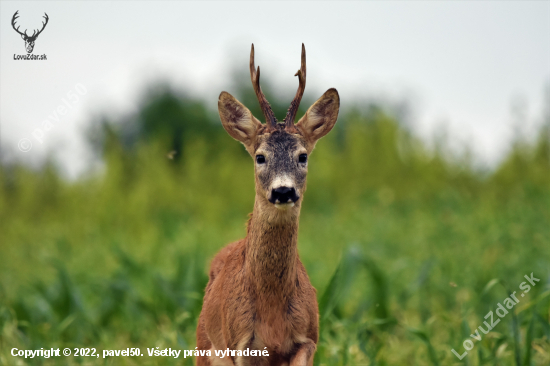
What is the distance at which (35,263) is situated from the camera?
7.56 meters

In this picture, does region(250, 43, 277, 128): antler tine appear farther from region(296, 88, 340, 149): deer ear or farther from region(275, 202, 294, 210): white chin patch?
region(275, 202, 294, 210): white chin patch

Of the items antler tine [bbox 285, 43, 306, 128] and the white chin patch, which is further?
antler tine [bbox 285, 43, 306, 128]

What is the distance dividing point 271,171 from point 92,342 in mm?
Result: 2658

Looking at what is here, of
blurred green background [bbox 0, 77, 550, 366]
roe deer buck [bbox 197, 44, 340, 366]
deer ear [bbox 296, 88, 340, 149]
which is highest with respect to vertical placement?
deer ear [bbox 296, 88, 340, 149]

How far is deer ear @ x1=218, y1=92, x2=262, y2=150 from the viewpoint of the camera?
2656 mm

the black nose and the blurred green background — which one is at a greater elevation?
the black nose

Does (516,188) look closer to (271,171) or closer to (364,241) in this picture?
(364,241)

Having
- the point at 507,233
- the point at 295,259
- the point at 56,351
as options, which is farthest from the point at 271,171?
the point at 507,233

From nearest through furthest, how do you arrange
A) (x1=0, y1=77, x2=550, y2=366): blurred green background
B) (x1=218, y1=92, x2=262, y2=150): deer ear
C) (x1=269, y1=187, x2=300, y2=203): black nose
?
(x1=269, y1=187, x2=300, y2=203): black nose → (x1=218, y1=92, x2=262, y2=150): deer ear → (x1=0, y1=77, x2=550, y2=366): blurred green background

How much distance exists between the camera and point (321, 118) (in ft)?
8.86

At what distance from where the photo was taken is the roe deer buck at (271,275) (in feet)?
7.83

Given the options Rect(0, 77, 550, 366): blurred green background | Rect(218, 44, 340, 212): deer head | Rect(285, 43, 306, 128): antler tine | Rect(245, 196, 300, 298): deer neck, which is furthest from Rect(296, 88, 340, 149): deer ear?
Rect(0, 77, 550, 366): blurred green background

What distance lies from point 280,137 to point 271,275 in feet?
1.99

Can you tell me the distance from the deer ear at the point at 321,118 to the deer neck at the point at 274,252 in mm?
402
